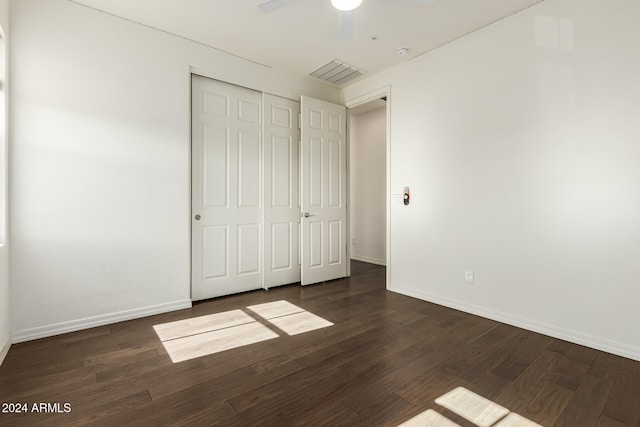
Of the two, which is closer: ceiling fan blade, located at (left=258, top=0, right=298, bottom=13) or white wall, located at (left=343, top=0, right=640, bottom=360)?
ceiling fan blade, located at (left=258, top=0, right=298, bottom=13)

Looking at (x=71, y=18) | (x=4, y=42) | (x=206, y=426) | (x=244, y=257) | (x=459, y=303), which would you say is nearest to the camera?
(x=206, y=426)

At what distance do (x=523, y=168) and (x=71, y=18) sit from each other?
417 centimetres

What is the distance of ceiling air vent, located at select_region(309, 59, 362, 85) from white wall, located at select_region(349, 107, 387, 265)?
1.60 meters

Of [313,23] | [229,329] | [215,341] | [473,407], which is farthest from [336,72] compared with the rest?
[473,407]

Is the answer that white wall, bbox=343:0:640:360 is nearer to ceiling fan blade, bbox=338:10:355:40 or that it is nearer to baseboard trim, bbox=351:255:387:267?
ceiling fan blade, bbox=338:10:355:40

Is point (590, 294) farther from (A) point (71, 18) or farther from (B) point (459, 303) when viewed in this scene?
(A) point (71, 18)

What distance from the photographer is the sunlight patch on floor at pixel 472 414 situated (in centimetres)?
151

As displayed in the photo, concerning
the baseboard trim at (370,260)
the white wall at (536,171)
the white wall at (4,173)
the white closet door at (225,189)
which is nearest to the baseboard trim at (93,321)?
the white wall at (4,173)

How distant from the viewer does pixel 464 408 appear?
1.62m

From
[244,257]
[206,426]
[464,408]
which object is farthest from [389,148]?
[206,426]

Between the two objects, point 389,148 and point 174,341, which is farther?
point 389,148

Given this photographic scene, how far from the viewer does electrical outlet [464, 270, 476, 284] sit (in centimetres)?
310

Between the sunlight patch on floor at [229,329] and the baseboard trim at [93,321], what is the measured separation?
0.34 metres

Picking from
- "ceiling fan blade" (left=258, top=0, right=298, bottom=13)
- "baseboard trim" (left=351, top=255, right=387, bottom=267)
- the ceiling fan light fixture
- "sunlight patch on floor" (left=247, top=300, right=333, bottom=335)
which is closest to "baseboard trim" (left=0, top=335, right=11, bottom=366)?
"sunlight patch on floor" (left=247, top=300, right=333, bottom=335)
